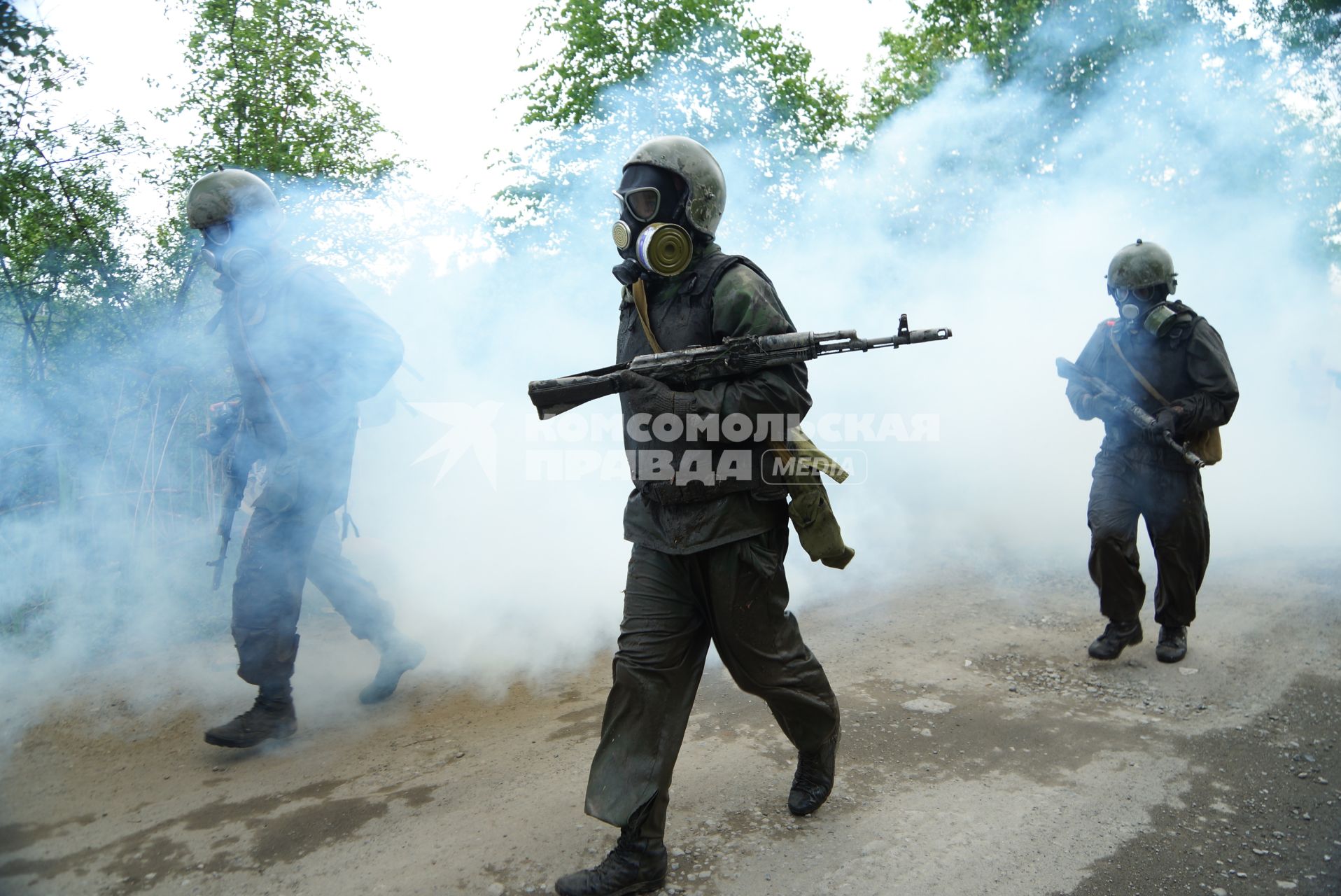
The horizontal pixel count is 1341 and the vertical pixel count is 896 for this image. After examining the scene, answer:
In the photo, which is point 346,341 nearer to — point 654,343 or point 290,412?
point 290,412

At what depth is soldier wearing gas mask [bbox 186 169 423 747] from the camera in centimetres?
370

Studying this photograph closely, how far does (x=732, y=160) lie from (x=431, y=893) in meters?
7.76

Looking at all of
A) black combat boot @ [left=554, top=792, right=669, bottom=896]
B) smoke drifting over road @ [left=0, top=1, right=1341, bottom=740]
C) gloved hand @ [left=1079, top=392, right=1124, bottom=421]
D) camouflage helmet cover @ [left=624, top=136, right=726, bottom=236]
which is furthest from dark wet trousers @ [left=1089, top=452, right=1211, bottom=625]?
black combat boot @ [left=554, top=792, right=669, bottom=896]

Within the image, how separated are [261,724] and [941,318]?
7.55 m

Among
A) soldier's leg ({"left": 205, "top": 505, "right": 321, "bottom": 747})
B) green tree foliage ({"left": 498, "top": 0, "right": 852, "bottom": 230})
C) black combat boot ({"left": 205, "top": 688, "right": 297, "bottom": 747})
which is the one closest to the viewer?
black combat boot ({"left": 205, "top": 688, "right": 297, "bottom": 747})

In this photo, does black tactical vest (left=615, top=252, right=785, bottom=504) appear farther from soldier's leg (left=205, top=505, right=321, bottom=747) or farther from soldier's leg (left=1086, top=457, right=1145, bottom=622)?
soldier's leg (left=1086, top=457, right=1145, bottom=622)

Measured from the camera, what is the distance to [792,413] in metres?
2.81

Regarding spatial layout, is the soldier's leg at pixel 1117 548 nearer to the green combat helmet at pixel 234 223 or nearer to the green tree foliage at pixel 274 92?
the green combat helmet at pixel 234 223

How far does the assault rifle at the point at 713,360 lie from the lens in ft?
8.95

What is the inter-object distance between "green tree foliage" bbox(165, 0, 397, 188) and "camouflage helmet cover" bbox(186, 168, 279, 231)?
2217 millimetres

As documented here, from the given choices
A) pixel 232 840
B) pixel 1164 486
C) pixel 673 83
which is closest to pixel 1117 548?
pixel 1164 486

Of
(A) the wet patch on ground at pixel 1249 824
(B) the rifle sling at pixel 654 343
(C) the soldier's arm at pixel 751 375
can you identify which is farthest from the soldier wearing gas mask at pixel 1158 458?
(C) the soldier's arm at pixel 751 375

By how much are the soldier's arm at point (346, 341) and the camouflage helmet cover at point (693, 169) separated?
4.92 feet

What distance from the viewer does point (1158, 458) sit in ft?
15.0
